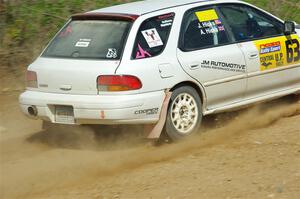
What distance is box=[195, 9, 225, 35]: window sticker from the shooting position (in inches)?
319

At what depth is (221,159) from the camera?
22.7 ft

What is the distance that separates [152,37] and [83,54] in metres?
0.79

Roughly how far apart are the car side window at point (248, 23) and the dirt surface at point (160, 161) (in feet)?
3.37

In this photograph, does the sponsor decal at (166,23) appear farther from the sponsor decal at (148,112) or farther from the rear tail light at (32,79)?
the rear tail light at (32,79)

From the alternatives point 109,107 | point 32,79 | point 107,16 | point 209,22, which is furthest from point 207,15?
point 32,79

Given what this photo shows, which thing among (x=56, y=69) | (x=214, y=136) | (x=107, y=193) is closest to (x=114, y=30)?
(x=56, y=69)

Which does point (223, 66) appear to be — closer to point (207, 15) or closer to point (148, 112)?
point (207, 15)

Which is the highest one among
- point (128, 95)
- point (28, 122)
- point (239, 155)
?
point (128, 95)

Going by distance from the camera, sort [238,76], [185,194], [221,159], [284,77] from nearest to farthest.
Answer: [185,194] → [221,159] → [238,76] → [284,77]

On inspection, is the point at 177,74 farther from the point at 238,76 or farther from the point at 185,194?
the point at 185,194

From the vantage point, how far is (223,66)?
807 centimetres

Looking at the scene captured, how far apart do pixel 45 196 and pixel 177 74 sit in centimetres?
228

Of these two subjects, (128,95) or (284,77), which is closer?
(128,95)

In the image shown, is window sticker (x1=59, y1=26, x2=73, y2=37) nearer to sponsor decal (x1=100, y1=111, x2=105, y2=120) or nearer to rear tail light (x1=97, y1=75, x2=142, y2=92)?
rear tail light (x1=97, y1=75, x2=142, y2=92)
